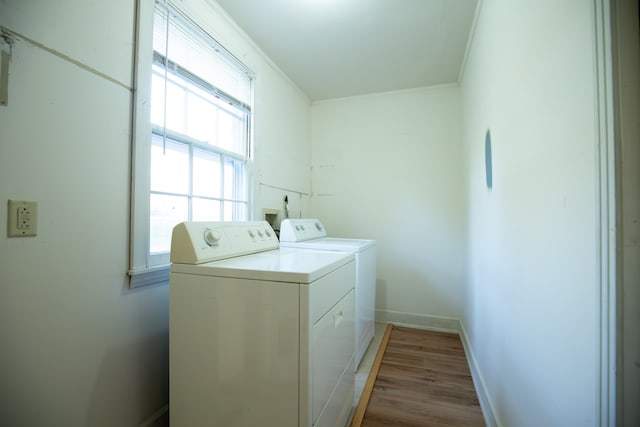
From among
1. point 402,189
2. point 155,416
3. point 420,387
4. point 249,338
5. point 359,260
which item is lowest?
point 420,387

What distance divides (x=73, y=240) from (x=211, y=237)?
19.1 inches

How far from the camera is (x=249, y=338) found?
3.32 ft

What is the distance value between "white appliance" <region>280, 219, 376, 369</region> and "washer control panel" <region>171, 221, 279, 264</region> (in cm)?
53

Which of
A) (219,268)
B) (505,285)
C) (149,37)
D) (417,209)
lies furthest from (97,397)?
(417,209)

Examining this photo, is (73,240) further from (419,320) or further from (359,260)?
(419,320)

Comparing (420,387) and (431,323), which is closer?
(420,387)

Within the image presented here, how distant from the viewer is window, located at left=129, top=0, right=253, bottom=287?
1.25m

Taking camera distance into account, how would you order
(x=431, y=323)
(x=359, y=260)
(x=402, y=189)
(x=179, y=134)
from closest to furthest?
(x=179, y=134), (x=359, y=260), (x=431, y=323), (x=402, y=189)

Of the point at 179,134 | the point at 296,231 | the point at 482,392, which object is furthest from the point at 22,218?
the point at 482,392

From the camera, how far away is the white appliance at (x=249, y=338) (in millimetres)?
966

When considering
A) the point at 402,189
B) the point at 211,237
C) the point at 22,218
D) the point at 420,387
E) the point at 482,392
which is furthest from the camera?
the point at 402,189

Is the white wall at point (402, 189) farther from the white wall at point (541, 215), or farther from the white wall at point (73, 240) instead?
the white wall at point (73, 240)

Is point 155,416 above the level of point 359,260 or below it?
below

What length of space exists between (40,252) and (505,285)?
75.3 inches
